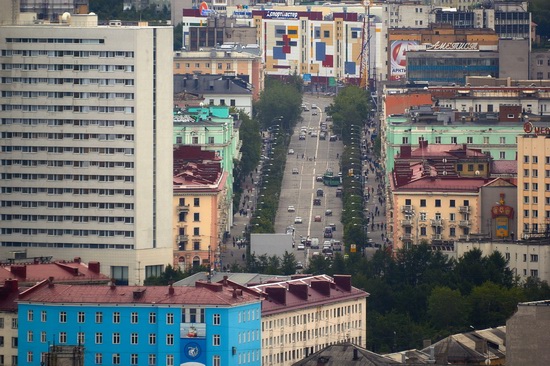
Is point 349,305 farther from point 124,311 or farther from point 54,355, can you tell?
point 54,355

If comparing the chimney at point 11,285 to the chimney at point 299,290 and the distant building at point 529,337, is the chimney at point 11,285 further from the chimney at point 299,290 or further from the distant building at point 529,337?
the distant building at point 529,337

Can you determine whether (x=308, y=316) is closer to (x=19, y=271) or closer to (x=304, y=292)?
(x=304, y=292)

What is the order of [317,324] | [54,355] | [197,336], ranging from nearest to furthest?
[54,355]
[197,336]
[317,324]

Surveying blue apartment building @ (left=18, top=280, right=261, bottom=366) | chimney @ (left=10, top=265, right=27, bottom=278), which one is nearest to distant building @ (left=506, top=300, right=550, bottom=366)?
blue apartment building @ (left=18, top=280, right=261, bottom=366)

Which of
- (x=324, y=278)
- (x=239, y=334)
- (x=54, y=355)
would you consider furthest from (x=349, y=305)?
(x=54, y=355)

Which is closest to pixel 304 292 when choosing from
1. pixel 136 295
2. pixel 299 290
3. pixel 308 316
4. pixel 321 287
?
pixel 299 290

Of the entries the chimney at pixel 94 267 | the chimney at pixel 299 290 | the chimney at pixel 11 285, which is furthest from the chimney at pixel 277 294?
the chimney at pixel 94 267
